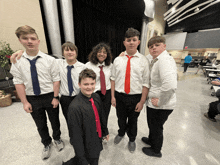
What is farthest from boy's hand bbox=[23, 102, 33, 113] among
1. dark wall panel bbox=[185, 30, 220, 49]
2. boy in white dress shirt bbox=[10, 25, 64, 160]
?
dark wall panel bbox=[185, 30, 220, 49]

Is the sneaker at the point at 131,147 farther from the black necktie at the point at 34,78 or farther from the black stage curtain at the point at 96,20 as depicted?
the black stage curtain at the point at 96,20

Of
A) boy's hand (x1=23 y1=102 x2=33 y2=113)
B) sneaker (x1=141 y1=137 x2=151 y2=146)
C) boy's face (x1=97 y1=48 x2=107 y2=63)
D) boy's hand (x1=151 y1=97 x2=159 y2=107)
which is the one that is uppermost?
boy's face (x1=97 y1=48 x2=107 y2=63)

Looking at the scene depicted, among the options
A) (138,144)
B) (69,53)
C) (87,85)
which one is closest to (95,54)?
(69,53)

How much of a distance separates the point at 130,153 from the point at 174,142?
0.91 meters

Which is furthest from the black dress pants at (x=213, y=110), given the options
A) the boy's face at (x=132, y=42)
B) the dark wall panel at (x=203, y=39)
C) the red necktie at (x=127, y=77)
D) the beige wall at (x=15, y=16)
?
the dark wall panel at (x=203, y=39)

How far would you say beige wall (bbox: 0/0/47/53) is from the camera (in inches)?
110

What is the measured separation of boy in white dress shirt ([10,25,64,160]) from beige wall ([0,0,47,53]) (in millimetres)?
3167

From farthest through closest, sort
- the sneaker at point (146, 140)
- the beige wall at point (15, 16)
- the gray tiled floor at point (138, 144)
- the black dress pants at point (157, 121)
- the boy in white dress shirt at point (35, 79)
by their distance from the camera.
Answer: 1. the beige wall at point (15, 16)
2. the sneaker at point (146, 140)
3. the gray tiled floor at point (138, 144)
4. the black dress pants at point (157, 121)
5. the boy in white dress shirt at point (35, 79)

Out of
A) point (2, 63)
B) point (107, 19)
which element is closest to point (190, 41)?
point (107, 19)

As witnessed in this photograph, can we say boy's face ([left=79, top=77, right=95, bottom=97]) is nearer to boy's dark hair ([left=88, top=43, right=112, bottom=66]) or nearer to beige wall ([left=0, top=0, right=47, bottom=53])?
boy's dark hair ([left=88, top=43, right=112, bottom=66])

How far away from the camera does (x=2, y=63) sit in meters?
2.68

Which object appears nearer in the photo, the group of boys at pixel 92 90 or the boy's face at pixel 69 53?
the group of boys at pixel 92 90

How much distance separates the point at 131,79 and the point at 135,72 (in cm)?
11

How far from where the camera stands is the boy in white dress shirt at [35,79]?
1.04 meters
